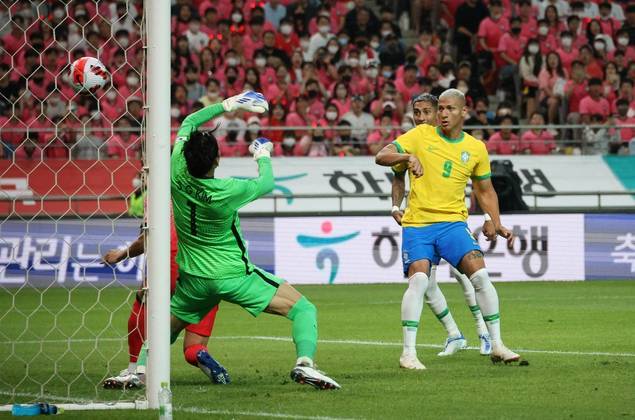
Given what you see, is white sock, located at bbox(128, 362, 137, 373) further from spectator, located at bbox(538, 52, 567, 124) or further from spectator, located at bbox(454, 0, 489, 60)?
spectator, located at bbox(454, 0, 489, 60)

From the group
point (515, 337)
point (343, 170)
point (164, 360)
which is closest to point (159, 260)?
point (164, 360)

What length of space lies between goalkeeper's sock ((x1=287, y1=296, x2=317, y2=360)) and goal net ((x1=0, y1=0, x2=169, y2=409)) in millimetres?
3087

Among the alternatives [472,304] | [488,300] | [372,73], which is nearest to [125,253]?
[488,300]

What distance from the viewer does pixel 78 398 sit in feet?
27.5

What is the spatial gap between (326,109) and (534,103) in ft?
13.1

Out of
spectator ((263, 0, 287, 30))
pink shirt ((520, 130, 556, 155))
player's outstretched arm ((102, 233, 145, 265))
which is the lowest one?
player's outstretched arm ((102, 233, 145, 265))

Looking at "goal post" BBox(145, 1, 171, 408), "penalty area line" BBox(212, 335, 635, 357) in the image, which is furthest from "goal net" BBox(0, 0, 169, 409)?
"goal post" BBox(145, 1, 171, 408)

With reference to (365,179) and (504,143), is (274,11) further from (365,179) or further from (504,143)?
(504,143)

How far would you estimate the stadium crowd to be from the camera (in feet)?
70.7

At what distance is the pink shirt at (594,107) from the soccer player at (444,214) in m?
13.2

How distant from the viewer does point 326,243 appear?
64.7 ft

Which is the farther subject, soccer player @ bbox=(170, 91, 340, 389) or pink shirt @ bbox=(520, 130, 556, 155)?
pink shirt @ bbox=(520, 130, 556, 155)

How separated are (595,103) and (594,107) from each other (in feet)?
0.34

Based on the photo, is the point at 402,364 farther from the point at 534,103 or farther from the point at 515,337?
the point at 534,103
